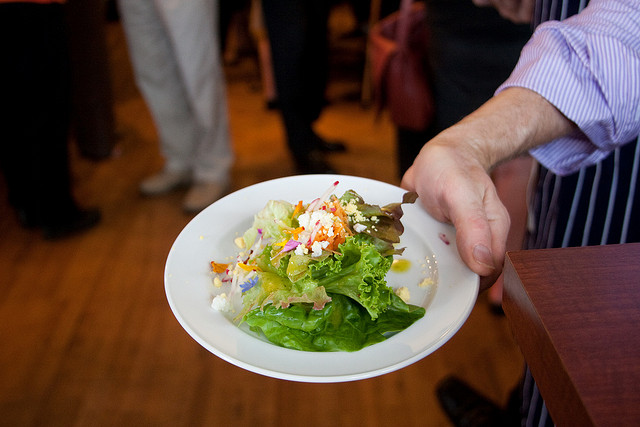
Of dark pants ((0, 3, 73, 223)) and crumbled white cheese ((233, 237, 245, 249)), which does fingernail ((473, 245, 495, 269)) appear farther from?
dark pants ((0, 3, 73, 223))

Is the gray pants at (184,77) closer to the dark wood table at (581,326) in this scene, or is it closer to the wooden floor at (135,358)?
the wooden floor at (135,358)

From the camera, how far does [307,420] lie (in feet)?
4.82

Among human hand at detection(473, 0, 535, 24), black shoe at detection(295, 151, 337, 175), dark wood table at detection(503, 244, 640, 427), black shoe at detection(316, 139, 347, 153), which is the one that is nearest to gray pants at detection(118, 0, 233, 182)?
black shoe at detection(295, 151, 337, 175)

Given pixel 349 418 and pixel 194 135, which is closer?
pixel 349 418

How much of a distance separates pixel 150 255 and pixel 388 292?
1.55 m

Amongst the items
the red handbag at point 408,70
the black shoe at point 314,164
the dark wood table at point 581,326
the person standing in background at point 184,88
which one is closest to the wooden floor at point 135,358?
the person standing in background at point 184,88

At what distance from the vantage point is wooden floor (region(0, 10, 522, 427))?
1496mm

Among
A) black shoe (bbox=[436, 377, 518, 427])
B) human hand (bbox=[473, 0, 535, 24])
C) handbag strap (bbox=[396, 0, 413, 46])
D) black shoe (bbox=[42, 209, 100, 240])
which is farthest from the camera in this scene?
black shoe (bbox=[42, 209, 100, 240])

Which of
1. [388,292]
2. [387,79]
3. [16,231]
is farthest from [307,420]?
[16,231]

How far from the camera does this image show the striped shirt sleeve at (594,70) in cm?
83

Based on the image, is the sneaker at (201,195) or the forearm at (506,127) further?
the sneaker at (201,195)

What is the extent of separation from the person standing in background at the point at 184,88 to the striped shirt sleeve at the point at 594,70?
1.47 meters

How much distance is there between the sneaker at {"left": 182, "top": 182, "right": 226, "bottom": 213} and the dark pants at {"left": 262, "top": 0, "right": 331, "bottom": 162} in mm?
439

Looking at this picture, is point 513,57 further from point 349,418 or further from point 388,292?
point 349,418
